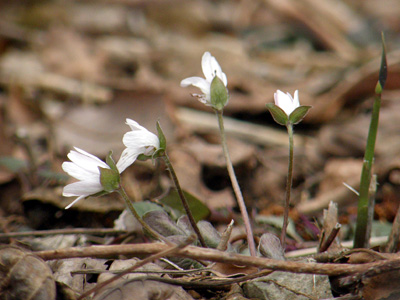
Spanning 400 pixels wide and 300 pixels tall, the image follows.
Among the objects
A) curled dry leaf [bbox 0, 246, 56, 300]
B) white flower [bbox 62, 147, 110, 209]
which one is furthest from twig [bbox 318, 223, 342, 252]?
curled dry leaf [bbox 0, 246, 56, 300]

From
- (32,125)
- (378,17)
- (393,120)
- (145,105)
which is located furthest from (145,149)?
(378,17)

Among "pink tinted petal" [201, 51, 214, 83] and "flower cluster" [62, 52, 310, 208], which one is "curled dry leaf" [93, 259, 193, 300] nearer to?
"flower cluster" [62, 52, 310, 208]

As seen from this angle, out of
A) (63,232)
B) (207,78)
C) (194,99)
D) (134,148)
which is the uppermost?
(207,78)

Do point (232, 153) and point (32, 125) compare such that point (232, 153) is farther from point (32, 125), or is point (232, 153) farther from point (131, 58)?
point (131, 58)

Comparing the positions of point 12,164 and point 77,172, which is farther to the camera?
point 12,164

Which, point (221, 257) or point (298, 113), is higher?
point (298, 113)

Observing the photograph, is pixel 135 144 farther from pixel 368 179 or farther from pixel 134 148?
pixel 368 179

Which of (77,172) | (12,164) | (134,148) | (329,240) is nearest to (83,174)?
(77,172)

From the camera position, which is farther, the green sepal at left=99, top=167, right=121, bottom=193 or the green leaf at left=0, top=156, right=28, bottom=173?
the green leaf at left=0, top=156, right=28, bottom=173
